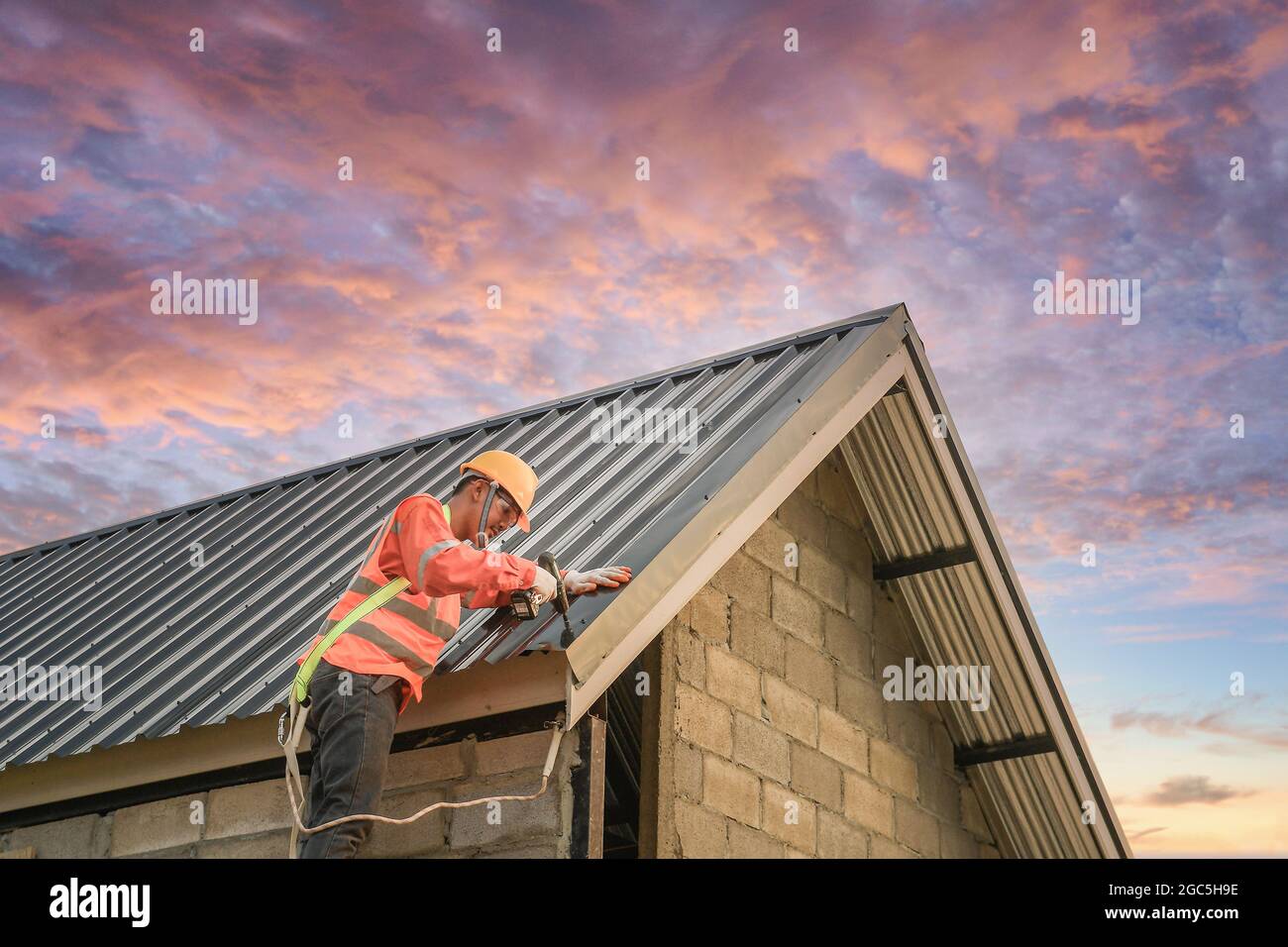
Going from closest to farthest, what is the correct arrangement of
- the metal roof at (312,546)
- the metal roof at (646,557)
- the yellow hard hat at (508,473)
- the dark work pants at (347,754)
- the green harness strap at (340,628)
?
the dark work pants at (347,754) < the green harness strap at (340,628) < the yellow hard hat at (508,473) < the metal roof at (646,557) < the metal roof at (312,546)

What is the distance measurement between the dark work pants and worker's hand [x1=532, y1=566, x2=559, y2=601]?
2.53 feet

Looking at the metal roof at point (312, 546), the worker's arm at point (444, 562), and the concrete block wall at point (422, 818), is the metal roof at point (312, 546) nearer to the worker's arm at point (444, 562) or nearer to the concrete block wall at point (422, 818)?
the worker's arm at point (444, 562)

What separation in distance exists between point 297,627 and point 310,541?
1.92 meters

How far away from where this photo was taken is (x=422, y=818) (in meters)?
7.11

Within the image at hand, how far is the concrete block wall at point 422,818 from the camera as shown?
266 inches

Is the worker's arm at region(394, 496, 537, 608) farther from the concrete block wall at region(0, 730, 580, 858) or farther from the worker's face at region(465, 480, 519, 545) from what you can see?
the concrete block wall at region(0, 730, 580, 858)

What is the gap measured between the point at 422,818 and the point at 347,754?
2.86 ft

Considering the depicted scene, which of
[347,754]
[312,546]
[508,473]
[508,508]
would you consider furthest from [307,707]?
[312,546]

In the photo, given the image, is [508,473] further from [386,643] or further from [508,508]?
[386,643]

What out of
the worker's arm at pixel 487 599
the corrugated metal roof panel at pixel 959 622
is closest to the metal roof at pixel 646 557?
the corrugated metal roof panel at pixel 959 622

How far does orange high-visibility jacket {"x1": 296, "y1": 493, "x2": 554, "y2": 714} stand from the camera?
20.9ft
